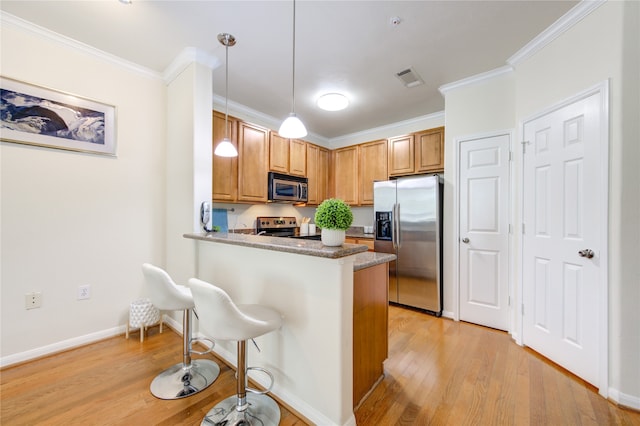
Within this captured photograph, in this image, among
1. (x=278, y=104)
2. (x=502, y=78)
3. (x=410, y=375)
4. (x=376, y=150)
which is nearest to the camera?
(x=410, y=375)

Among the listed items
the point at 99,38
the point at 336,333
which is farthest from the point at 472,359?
the point at 99,38

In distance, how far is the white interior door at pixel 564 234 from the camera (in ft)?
6.04

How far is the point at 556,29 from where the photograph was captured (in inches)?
81.4

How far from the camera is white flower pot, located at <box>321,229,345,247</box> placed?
1476 mm

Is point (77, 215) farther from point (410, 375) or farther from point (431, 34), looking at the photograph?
point (431, 34)

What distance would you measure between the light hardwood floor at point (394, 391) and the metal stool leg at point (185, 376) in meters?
0.05

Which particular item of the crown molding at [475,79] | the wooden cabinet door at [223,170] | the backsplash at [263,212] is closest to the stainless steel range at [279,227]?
the backsplash at [263,212]

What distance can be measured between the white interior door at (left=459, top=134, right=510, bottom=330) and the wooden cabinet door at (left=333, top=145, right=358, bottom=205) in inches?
70.2

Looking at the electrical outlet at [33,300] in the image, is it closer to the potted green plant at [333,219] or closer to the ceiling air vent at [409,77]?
the potted green plant at [333,219]

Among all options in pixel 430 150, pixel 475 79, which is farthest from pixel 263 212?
pixel 475 79

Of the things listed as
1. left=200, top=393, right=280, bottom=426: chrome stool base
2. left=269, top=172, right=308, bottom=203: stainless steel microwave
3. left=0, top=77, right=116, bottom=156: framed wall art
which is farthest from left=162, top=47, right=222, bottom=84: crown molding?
left=200, top=393, right=280, bottom=426: chrome stool base

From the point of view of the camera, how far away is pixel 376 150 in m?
4.20

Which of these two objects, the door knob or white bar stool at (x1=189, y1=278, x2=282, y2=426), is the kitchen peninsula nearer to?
white bar stool at (x1=189, y1=278, x2=282, y2=426)

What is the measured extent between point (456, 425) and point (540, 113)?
8.25 ft
